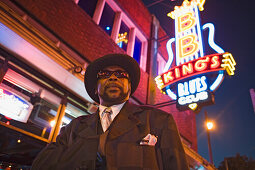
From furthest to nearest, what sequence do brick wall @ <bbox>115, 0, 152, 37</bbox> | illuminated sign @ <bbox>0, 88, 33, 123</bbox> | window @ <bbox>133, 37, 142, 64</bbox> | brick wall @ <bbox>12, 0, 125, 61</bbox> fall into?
window @ <bbox>133, 37, 142, 64</bbox> < brick wall @ <bbox>115, 0, 152, 37</bbox> < brick wall @ <bbox>12, 0, 125, 61</bbox> < illuminated sign @ <bbox>0, 88, 33, 123</bbox>

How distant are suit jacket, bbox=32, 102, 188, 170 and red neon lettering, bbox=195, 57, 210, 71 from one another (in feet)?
20.1

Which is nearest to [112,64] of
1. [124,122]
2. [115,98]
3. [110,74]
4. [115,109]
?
[110,74]

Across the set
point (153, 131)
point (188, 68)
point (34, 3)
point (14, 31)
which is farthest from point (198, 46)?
point (153, 131)

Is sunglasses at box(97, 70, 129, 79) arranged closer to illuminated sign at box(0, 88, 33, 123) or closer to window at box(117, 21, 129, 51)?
illuminated sign at box(0, 88, 33, 123)

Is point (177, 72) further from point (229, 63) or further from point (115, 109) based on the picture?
point (115, 109)

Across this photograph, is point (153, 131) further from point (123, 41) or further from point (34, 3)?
point (123, 41)

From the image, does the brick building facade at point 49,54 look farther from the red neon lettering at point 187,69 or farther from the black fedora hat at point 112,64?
the black fedora hat at point 112,64

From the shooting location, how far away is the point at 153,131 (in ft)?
5.53

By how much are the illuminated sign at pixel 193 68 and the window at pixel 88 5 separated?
4078 mm

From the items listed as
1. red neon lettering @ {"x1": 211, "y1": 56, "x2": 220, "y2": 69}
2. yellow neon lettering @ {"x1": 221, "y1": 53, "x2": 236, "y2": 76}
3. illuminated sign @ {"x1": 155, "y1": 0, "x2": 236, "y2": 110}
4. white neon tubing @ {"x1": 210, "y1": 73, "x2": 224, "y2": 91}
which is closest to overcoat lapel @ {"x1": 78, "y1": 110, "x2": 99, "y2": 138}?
illuminated sign @ {"x1": 155, "y1": 0, "x2": 236, "y2": 110}

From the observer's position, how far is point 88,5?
7730mm

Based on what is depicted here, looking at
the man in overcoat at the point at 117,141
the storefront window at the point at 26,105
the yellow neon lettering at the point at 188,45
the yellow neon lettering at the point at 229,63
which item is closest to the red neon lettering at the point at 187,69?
the yellow neon lettering at the point at 188,45

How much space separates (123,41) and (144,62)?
162cm

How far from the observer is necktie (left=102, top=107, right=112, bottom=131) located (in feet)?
6.05
